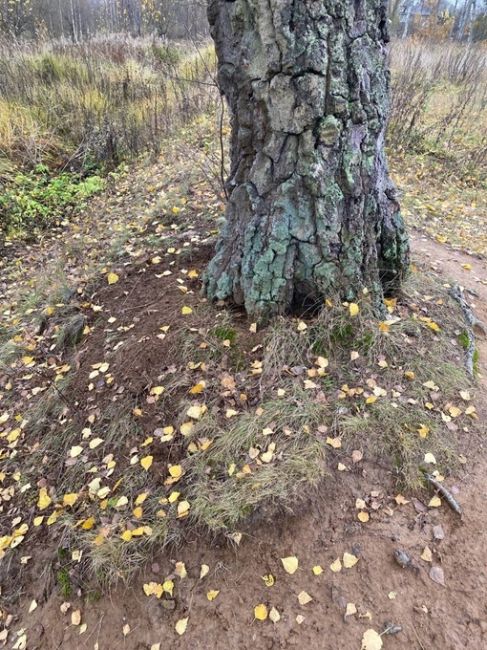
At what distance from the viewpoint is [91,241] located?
436 cm

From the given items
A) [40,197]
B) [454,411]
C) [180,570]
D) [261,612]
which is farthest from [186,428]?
[40,197]

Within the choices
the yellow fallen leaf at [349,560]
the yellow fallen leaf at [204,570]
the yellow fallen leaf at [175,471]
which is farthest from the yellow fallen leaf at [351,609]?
the yellow fallen leaf at [175,471]

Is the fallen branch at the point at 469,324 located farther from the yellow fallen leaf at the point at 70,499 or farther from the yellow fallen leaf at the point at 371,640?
the yellow fallen leaf at the point at 70,499

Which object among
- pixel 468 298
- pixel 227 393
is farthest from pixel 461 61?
pixel 227 393

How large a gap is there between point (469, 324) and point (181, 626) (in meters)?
2.34

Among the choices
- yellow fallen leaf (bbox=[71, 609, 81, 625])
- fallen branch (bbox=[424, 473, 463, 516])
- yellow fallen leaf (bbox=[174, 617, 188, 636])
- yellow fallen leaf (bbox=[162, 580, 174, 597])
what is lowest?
yellow fallen leaf (bbox=[71, 609, 81, 625])

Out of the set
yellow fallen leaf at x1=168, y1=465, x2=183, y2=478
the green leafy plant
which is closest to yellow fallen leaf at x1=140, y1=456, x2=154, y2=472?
yellow fallen leaf at x1=168, y1=465, x2=183, y2=478

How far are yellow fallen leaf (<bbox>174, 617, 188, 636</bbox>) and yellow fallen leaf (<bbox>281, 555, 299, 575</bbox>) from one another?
1.52 feet

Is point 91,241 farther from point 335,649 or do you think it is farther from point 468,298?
point 335,649

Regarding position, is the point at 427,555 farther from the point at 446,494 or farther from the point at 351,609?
the point at 351,609

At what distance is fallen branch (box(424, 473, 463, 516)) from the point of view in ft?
6.31

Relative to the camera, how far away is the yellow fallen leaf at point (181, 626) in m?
1.78

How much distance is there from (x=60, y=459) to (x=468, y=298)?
2.96 meters

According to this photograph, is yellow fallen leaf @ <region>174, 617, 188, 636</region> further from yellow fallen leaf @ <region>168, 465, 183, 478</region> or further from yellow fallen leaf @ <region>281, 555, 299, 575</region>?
yellow fallen leaf @ <region>168, 465, 183, 478</region>
